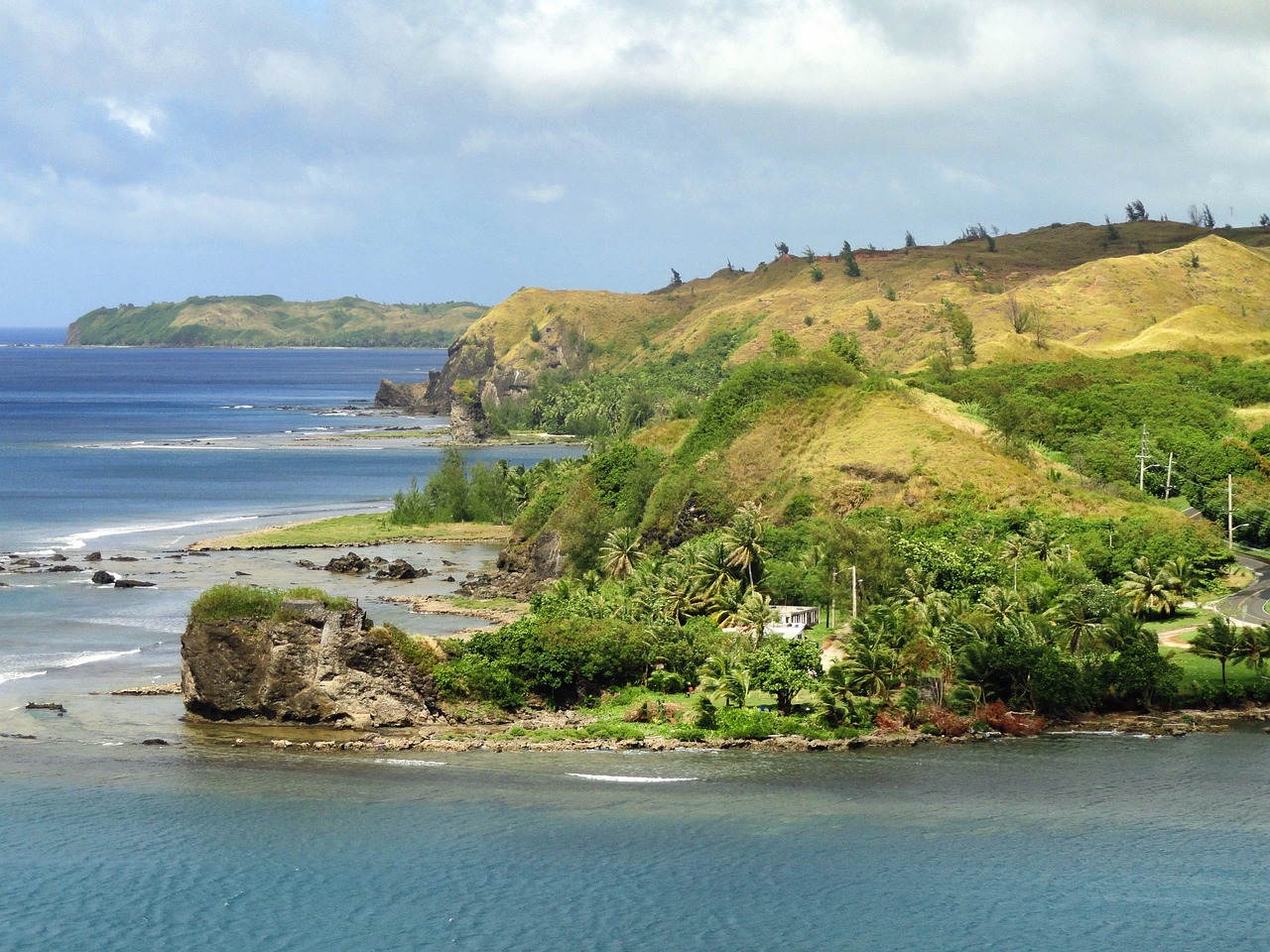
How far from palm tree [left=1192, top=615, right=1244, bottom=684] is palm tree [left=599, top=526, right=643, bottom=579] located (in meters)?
42.1

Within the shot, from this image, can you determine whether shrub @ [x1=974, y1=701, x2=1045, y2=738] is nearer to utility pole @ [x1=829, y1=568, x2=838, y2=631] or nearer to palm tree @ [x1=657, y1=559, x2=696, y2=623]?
utility pole @ [x1=829, y1=568, x2=838, y2=631]

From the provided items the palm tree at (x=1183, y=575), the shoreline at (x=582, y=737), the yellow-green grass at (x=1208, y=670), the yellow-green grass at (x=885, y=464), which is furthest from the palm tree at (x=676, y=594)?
the palm tree at (x=1183, y=575)

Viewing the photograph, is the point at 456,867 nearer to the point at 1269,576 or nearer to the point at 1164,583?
the point at 1164,583

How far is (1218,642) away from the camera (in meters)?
85.4

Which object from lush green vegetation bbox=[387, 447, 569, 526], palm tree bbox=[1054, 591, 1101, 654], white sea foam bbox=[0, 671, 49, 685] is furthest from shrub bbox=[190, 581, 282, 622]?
lush green vegetation bbox=[387, 447, 569, 526]

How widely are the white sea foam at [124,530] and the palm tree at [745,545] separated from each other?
73.2 metres

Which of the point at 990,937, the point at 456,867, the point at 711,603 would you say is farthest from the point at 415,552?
the point at 990,937

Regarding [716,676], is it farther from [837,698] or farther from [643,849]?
[643,849]

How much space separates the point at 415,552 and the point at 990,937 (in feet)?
313

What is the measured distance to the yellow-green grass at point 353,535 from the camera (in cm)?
14538

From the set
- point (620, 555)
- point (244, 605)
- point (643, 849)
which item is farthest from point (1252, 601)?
point (244, 605)

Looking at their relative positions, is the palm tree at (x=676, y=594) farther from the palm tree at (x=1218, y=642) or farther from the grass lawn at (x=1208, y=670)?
the palm tree at (x=1218, y=642)

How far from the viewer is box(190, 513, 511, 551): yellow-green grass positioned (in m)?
145

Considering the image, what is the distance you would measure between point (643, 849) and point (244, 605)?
32229 mm
